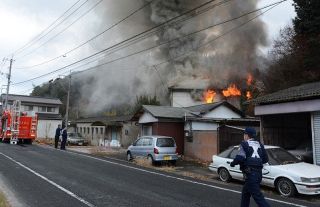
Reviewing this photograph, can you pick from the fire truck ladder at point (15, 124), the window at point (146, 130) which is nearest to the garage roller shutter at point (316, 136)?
the window at point (146, 130)

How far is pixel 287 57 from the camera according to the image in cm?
3198

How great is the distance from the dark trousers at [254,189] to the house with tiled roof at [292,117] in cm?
775

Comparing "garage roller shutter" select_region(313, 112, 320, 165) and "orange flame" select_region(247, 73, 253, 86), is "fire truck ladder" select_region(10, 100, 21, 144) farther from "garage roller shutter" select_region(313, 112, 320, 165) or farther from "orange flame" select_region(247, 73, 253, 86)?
"orange flame" select_region(247, 73, 253, 86)

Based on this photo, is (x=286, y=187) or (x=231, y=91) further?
(x=231, y=91)

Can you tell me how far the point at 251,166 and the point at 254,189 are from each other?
430mm

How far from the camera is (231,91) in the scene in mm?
41406

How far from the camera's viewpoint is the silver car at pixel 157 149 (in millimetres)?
17500

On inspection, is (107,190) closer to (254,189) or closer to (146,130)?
(254,189)

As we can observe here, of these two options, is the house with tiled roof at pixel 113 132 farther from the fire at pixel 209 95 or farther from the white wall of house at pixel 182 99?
the fire at pixel 209 95

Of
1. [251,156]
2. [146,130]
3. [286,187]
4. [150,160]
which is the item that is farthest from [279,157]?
[146,130]

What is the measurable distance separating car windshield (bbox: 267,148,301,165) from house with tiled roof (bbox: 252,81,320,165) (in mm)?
2942

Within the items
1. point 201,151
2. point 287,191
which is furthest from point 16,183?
point 201,151

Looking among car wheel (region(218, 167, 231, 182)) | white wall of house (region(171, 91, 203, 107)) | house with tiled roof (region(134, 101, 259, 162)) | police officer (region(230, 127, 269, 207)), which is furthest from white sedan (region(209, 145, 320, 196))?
white wall of house (region(171, 91, 203, 107))

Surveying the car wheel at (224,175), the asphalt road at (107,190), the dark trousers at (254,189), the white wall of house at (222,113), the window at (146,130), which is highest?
the white wall of house at (222,113)
